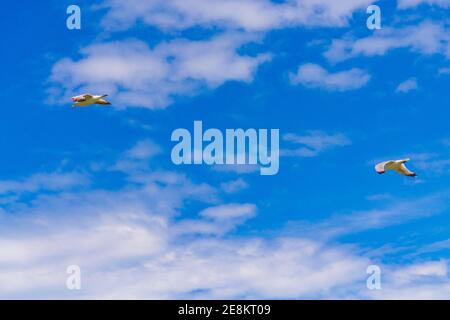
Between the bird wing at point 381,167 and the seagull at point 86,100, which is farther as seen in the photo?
the seagull at point 86,100

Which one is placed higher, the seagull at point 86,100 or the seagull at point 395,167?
the seagull at point 86,100

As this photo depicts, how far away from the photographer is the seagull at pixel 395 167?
5528cm

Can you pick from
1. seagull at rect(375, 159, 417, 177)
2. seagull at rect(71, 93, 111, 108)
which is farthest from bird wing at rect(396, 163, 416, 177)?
seagull at rect(71, 93, 111, 108)

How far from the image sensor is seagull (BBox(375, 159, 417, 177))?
5528 cm

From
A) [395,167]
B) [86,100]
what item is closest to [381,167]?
[395,167]

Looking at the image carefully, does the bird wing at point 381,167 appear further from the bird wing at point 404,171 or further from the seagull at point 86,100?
the seagull at point 86,100

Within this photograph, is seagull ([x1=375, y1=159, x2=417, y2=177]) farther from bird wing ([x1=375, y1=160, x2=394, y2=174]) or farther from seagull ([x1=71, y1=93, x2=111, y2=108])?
seagull ([x1=71, y1=93, x2=111, y2=108])

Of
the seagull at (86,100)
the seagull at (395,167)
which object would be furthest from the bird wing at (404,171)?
the seagull at (86,100)

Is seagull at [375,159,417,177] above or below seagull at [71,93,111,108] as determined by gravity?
below
